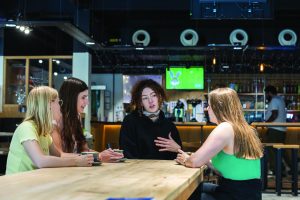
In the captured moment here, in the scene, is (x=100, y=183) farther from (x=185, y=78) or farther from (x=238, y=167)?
Answer: (x=185, y=78)

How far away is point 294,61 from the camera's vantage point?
12039 mm

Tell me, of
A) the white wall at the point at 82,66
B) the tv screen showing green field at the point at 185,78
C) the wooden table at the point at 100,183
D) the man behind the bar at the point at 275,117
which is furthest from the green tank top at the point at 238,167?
the tv screen showing green field at the point at 185,78

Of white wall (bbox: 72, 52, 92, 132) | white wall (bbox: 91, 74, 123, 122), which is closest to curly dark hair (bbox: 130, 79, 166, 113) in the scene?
white wall (bbox: 72, 52, 92, 132)

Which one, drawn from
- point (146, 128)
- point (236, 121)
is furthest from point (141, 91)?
point (236, 121)

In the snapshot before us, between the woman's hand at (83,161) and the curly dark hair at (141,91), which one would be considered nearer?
the woman's hand at (83,161)

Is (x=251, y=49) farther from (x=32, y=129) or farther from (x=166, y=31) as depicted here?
(x=32, y=129)

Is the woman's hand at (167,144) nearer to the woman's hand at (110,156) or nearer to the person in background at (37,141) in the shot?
the woman's hand at (110,156)

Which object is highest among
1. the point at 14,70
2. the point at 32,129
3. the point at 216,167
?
the point at 14,70

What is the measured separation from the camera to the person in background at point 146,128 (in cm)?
356

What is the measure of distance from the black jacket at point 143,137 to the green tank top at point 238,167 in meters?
0.81

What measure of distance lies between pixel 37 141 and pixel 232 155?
1.08 m

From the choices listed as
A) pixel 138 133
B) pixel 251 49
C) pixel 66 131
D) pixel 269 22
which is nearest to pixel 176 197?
pixel 66 131

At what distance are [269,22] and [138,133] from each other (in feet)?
28.9

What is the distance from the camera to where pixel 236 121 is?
9.36 feet
